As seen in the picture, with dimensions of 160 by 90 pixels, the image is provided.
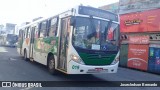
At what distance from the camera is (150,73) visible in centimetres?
1656

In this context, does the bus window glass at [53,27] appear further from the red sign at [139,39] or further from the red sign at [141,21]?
the red sign at [139,39]

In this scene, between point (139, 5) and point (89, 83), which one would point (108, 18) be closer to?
point (89, 83)

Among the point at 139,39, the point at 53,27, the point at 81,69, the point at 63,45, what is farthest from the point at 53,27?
the point at 139,39

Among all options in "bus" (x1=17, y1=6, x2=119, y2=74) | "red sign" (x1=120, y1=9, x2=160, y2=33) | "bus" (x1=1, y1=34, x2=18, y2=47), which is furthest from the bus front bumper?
"bus" (x1=1, y1=34, x2=18, y2=47)

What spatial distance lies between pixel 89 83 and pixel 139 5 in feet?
61.3

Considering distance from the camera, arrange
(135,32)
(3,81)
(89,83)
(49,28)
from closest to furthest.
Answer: (3,81)
(89,83)
(49,28)
(135,32)

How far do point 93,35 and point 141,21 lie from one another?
29.3 ft

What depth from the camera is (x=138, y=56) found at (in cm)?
1783

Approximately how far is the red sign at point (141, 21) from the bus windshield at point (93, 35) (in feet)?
22.9

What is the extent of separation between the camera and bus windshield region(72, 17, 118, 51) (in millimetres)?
9562

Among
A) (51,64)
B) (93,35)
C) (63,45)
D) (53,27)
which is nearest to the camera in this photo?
(93,35)

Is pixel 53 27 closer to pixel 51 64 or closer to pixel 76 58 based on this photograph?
pixel 51 64

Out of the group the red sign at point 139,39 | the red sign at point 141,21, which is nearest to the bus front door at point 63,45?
the red sign at point 141,21

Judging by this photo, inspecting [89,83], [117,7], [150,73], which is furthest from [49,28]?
[117,7]
